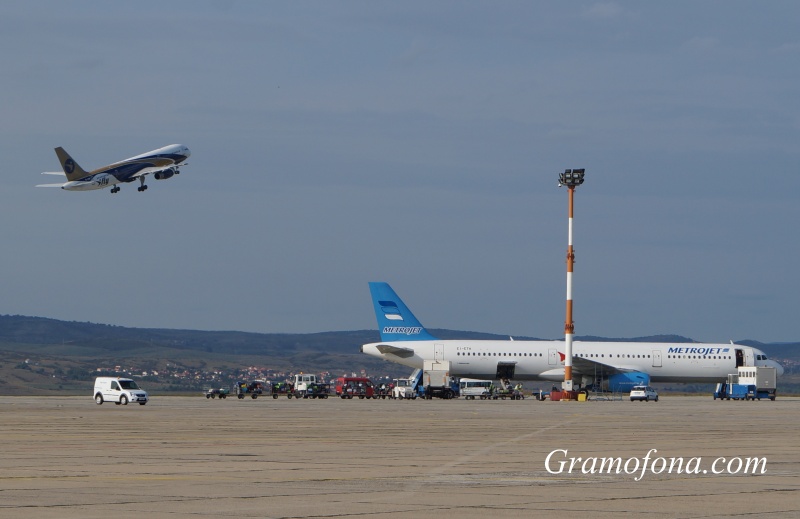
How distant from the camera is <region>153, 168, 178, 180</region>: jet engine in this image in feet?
337

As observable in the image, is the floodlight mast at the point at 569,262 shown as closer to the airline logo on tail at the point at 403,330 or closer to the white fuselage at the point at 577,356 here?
the white fuselage at the point at 577,356

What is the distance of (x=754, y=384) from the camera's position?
354 feet

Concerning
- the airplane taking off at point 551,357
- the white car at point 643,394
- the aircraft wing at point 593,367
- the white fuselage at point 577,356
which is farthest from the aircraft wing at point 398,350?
the white car at point 643,394

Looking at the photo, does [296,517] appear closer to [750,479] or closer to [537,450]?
[750,479]

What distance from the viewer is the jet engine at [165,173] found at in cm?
10271

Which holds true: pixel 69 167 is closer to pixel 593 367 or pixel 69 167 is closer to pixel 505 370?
pixel 505 370

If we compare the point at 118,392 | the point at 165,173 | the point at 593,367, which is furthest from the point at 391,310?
the point at 118,392

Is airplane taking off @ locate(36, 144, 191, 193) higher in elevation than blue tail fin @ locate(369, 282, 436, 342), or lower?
higher

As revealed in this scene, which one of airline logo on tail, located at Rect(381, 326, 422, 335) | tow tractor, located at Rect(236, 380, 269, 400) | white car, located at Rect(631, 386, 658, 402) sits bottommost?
tow tractor, located at Rect(236, 380, 269, 400)

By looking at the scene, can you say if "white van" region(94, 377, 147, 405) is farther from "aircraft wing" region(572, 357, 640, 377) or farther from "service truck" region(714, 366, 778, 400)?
"service truck" region(714, 366, 778, 400)

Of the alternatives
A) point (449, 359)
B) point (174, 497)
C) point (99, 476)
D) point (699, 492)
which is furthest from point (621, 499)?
point (449, 359)

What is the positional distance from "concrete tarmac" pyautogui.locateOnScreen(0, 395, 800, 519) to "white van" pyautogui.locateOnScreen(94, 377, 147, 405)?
103ft

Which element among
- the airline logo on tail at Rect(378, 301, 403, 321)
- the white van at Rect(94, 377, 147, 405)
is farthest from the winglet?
the white van at Rect(94, 377, 147, 405)

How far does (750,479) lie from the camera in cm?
2402
